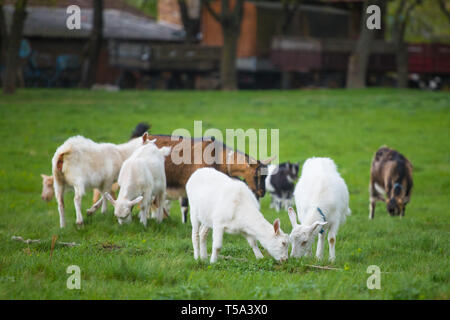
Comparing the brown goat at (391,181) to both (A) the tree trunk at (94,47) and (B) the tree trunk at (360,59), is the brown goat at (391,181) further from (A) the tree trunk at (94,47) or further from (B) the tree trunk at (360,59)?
(A) the tree trunk at (94,47)

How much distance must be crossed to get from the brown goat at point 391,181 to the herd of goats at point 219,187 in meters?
0.02

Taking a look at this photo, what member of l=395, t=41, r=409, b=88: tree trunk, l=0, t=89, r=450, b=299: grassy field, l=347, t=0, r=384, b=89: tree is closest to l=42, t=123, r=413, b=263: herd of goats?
l=0, t=89, r=450, b=299: grassy field

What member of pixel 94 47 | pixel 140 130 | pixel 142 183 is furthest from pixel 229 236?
pixel 94 47

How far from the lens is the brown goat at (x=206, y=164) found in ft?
36.3

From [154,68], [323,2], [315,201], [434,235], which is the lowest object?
[434,235]

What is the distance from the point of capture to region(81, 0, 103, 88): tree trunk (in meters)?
32.3

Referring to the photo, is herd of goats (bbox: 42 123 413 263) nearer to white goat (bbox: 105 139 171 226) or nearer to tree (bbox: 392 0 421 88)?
white goat (bbox: 105 139 171 226)

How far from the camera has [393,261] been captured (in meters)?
8.29

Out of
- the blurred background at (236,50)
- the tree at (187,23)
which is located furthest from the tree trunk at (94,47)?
the tree at (187,23)

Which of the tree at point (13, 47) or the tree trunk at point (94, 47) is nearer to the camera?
the tree at point (13, 47)

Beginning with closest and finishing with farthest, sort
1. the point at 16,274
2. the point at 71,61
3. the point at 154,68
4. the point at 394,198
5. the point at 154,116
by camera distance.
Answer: the point at 16,274 < the point at 394,198 < the point at 154,116 < the point at 154,68 < the point at 71,61

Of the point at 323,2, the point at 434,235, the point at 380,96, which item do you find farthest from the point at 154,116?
the point at 323,2

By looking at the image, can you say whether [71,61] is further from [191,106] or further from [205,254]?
[205,254]

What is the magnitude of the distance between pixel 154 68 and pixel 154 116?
13225 mm
